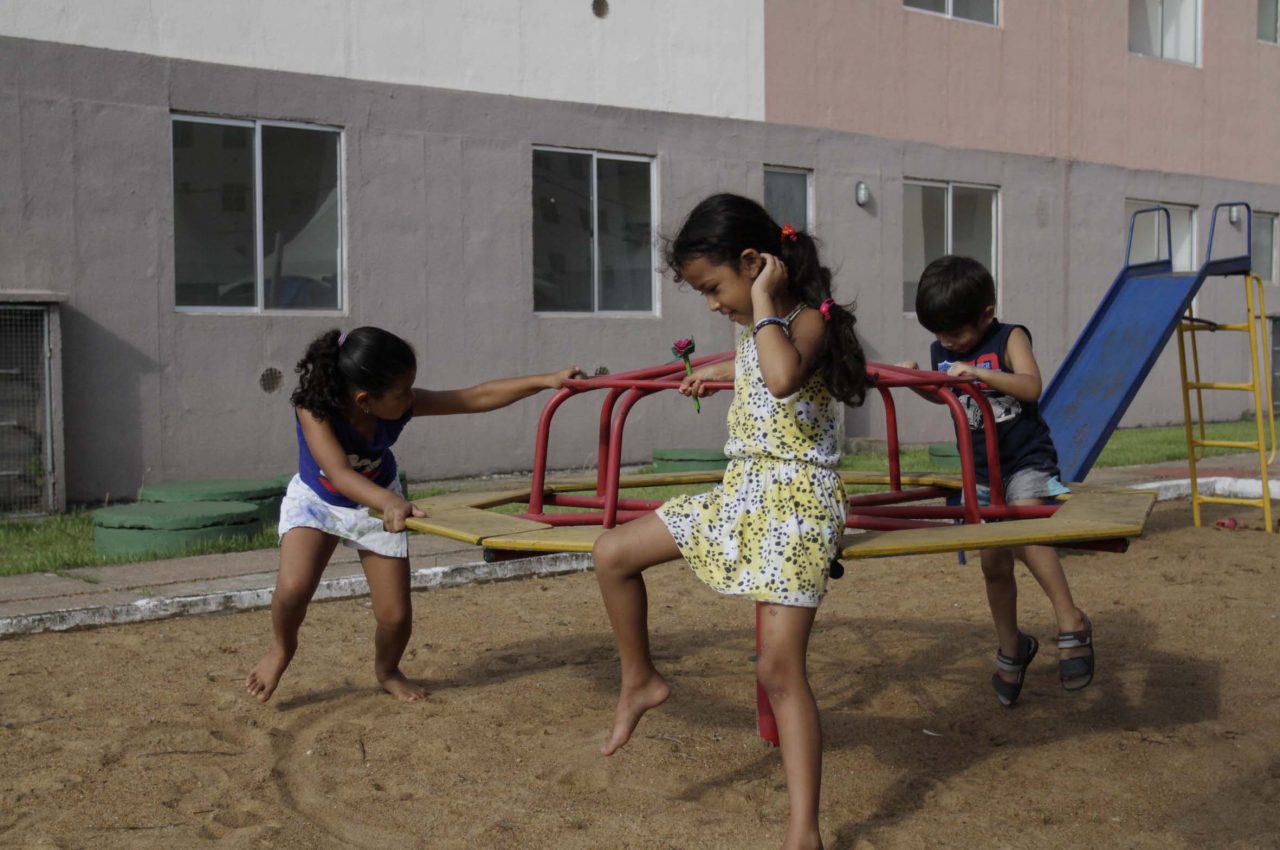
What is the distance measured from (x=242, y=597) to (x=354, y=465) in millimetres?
1909

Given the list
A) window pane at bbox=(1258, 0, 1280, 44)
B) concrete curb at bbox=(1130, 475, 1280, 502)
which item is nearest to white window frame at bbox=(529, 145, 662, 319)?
concrete curb at bbox=(1130, 475, 1280, 502)

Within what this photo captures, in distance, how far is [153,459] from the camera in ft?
32.3

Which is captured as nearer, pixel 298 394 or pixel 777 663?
pixel 777 663

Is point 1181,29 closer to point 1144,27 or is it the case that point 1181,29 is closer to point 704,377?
point 1144,27

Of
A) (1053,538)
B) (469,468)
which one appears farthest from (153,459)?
(1053,538)

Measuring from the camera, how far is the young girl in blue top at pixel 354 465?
4.24 metres

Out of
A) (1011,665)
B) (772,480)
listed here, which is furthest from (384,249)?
(772,480)

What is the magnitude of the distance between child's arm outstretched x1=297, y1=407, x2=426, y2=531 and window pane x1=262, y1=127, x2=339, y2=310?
21.5 feet

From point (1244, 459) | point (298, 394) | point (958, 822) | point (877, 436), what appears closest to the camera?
point (958, 822)

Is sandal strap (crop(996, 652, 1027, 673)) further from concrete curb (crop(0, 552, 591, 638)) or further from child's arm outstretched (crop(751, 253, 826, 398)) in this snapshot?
concrete curb (crop(0, 552, 591, 638))

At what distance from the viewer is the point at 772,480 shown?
3.30m

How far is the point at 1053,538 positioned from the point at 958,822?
76cm

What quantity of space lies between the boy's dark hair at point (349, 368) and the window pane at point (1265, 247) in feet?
57.1

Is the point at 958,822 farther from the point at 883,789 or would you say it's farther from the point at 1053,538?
the point at 1053,538
